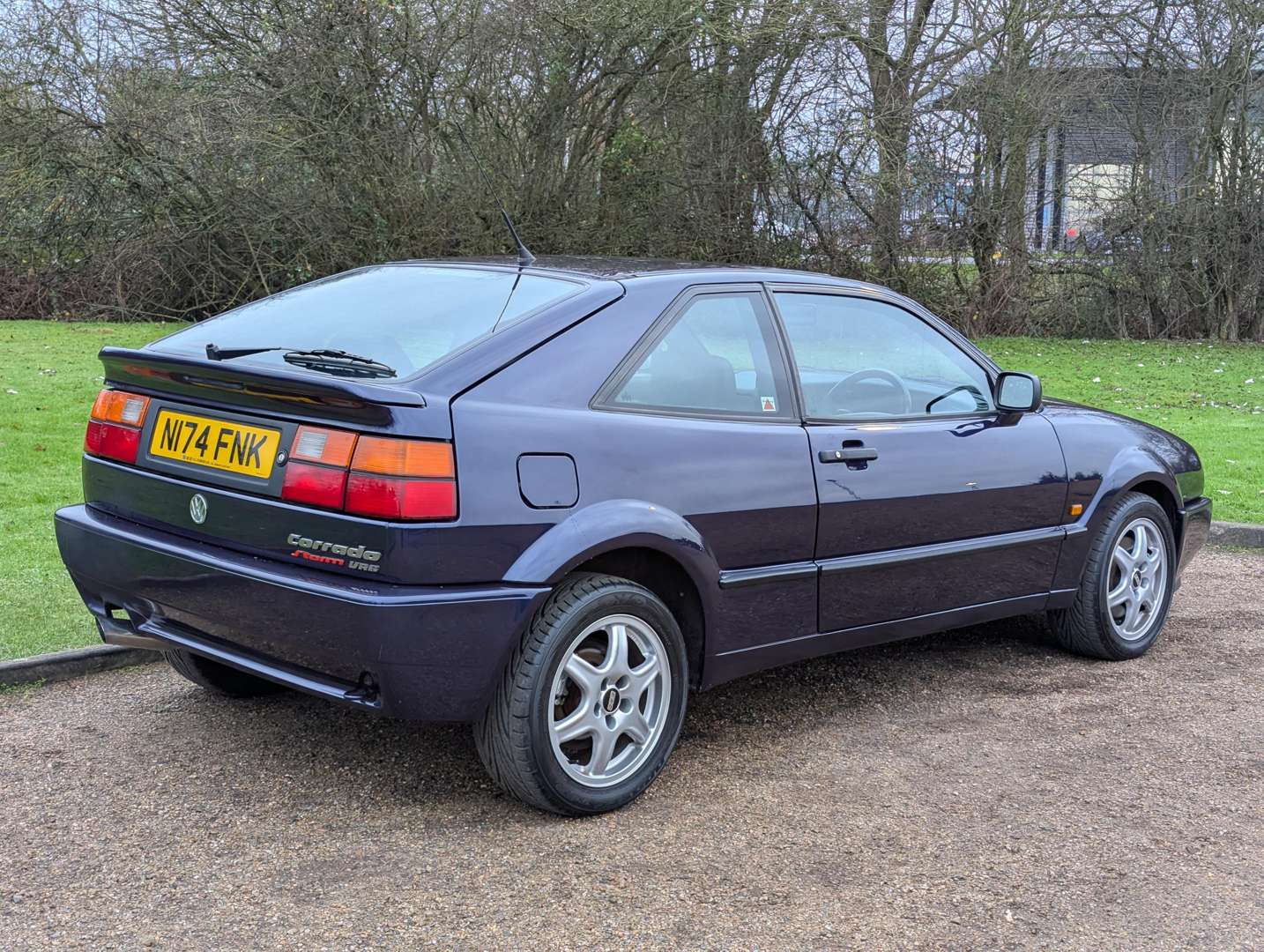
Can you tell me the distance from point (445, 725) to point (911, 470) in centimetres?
178

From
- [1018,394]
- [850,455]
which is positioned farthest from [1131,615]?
[850,455]

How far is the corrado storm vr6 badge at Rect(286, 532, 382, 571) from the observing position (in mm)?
3330

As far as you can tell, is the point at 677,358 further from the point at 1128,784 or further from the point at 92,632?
the point at 92,632

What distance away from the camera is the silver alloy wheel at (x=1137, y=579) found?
5398 millimetres

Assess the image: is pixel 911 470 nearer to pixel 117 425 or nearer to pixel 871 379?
pixel 871 379

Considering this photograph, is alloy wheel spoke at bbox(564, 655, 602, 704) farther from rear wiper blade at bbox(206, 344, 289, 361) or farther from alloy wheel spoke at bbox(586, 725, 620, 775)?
rear wiper blade at bbox(206, 344, 289, 361)

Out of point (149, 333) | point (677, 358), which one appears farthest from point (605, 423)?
point (149, 333)

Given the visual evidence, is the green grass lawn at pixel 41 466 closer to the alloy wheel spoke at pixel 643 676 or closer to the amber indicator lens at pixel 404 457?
the amber indicator lens at pixel 404 457

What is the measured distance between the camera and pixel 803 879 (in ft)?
11.0

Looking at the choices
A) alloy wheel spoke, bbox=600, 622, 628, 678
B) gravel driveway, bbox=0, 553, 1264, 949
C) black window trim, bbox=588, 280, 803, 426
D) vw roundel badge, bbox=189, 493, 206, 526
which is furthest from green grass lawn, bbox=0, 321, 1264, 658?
black window trim, bbox=588, 280, 803, 426

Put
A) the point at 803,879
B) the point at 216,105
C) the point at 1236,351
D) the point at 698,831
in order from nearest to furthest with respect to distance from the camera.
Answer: the point at 803,879 < the point at 698,831 < the point at 216,105 < the point at 1236,351

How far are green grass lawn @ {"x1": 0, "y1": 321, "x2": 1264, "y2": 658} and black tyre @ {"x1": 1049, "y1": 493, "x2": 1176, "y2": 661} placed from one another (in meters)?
2.83

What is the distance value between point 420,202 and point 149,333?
378cm

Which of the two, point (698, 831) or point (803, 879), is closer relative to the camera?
point (803, 879)
